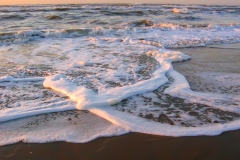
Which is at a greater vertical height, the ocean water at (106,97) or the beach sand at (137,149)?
the ocean water at (106,97)

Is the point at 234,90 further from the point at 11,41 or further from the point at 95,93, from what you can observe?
the point at 11,41

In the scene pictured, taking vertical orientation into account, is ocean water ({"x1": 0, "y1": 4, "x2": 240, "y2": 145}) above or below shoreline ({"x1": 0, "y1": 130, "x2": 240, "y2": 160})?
above

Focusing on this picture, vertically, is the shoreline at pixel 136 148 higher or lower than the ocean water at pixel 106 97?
lower

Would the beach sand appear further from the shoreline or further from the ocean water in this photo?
the ocean water

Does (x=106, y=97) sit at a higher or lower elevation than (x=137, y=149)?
higher

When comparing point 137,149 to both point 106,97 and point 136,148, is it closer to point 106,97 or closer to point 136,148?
point 136,148

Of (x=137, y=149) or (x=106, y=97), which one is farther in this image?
(x=106, y=97)

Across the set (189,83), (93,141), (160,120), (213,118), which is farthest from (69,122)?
(189,83)

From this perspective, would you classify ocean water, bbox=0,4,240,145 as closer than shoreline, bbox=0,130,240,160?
No

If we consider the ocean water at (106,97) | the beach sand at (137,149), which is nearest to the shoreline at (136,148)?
the beach sand at (137,149)

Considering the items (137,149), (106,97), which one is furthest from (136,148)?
(106,97)

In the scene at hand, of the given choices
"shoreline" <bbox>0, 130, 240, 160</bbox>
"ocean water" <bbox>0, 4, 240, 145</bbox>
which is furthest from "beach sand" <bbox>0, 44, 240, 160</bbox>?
"ocean water" <bbox>0, 4, 240, 145</bbox>

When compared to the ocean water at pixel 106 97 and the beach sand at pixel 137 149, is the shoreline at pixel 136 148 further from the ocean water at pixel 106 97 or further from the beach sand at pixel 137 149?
the ocean water at pixel 106 97

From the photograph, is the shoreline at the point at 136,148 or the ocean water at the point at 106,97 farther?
the ocean water at the point at 106,97
